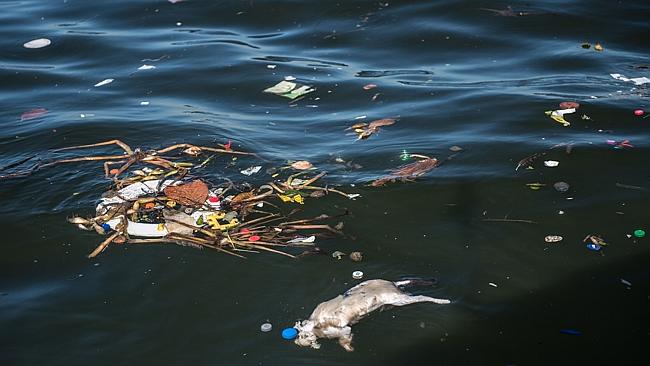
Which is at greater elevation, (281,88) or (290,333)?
(281,88)

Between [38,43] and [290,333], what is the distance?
4573 millimetres

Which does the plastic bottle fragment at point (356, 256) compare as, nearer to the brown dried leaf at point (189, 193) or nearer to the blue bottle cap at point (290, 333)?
the blue bottle cap at point (290, 333)

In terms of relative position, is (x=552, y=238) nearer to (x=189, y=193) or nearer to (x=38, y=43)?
(x=189, y=193)

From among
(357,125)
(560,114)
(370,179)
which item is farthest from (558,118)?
(370,179)

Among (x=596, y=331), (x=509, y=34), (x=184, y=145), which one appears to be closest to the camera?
(x=596, y=331)

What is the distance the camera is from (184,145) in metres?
3.99

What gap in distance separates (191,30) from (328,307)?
4.21 meters

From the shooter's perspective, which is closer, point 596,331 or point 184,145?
point 596,331

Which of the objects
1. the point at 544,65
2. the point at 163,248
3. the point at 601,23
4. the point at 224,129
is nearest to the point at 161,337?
the point at 163,248

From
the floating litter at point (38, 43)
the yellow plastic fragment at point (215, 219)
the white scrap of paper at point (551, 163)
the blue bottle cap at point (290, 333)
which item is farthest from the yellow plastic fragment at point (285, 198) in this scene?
the floating litter at point (38, 43)

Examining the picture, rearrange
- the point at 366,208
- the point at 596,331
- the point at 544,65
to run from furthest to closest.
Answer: the point at 544,65, the point at 366,208, the point at 596,331

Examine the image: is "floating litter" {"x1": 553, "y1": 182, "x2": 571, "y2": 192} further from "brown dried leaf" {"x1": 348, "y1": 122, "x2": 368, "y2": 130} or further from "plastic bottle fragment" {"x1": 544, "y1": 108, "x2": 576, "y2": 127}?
"brown dried leaf" {"x1": 348, "y1": 122, "x2": 368, "y2": 130}

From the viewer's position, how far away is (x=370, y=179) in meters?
3.59

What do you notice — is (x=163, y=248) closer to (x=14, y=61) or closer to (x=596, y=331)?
(x=596, y=331)
